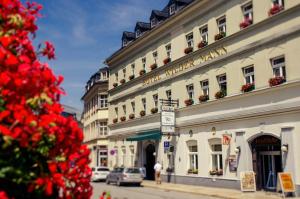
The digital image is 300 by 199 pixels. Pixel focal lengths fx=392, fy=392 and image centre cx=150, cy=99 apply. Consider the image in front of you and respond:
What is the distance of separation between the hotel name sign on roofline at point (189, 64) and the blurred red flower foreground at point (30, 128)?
72.9ft

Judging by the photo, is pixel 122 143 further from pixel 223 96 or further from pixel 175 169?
pixel 223 96

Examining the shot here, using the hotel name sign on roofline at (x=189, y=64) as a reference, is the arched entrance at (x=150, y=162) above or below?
below

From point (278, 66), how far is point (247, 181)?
6.32 metres

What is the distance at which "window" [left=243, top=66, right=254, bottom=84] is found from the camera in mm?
22622

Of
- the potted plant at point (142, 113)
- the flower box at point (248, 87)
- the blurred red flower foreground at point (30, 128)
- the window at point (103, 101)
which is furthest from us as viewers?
the window at point (103, 101)

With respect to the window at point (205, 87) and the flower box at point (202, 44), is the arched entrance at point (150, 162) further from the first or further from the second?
the flower box at point (202, 44)

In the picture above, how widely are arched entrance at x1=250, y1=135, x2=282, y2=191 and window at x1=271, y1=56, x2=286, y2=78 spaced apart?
3388 mm

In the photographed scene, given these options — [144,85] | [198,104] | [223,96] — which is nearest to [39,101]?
[223,96]

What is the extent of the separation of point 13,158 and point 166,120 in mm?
26148

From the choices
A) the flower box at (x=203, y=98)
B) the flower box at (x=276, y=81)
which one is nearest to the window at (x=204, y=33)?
the flower box at (x=203, y=98)

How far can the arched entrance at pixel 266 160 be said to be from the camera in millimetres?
21016

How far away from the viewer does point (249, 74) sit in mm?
22766

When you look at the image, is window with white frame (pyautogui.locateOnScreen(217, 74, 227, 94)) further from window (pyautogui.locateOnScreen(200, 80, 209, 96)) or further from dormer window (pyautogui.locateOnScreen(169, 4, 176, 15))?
dormer window (pyautogui.locateOnScreen(169, 4, 176, 15))

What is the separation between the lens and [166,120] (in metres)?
29.2
